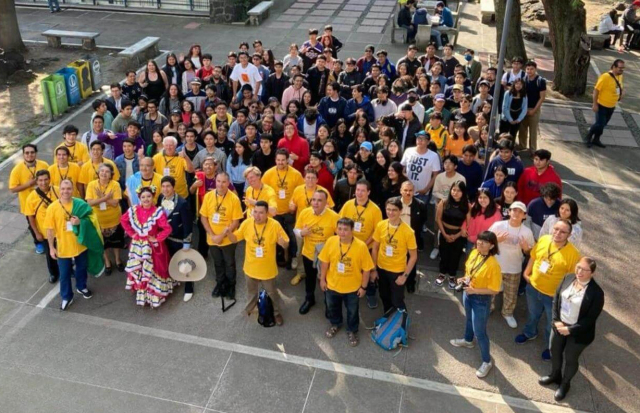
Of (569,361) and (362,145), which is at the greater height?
(362,145)

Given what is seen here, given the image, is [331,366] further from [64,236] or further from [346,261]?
[64,236]

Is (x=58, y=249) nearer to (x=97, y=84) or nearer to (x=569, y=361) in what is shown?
(x=569, y=361)

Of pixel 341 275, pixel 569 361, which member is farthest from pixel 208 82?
pixel 569 361

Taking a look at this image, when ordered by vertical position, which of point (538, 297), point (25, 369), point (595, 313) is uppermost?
point (595, 313)

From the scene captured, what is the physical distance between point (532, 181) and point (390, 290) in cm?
254

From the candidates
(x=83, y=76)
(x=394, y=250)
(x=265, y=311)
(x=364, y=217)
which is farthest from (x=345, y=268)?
(x=83, y=76)

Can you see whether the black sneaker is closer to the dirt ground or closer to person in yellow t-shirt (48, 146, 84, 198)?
person in yellow t-shirt (48, 146, 84, 198)

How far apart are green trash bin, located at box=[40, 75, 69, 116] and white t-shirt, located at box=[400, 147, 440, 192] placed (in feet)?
27.9

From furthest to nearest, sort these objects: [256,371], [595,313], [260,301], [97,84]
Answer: [97,84]
[260,301]
[256,371]
[595,313]

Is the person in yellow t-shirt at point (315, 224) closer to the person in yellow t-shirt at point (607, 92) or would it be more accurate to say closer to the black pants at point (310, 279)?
the black pants at point (310, 279)

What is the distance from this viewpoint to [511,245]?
668 cm

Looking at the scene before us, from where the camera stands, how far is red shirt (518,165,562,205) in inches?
302

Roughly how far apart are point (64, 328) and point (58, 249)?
963 millimetres

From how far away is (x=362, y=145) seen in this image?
26.1 feet
